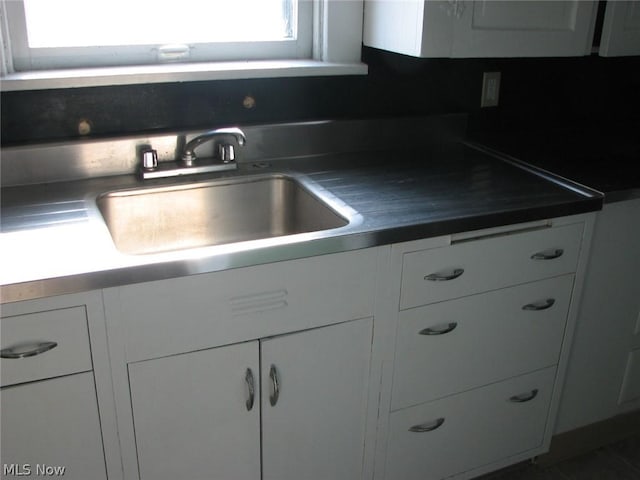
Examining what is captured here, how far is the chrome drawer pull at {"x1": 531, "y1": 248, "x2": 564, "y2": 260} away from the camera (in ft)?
5.50

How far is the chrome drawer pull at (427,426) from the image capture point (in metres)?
1.70

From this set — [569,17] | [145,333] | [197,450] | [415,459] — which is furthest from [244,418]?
[569,17]

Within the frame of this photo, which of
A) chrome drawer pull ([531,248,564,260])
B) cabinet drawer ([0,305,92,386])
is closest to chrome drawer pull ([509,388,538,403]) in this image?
chrome drawer pull ([531,248,564,260])

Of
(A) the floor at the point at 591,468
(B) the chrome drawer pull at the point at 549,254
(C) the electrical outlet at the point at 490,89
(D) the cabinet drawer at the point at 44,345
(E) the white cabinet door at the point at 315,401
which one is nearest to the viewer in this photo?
(D) the cabinet drawer at the point at 44,345

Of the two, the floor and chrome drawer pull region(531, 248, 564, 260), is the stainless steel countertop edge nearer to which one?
chrome drawer pull region(531, 248, 564, 260)

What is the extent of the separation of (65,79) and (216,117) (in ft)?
1.38

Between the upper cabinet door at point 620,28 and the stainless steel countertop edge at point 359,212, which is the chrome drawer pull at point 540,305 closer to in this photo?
the stainless steel countertop edge at point 359,212

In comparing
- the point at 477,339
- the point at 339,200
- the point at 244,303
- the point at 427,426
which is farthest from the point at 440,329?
the point at 244,303

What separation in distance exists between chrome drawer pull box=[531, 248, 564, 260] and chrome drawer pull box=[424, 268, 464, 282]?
0.23 metres

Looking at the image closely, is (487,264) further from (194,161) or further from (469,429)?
(194,161)

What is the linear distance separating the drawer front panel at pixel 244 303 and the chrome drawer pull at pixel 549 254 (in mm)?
474

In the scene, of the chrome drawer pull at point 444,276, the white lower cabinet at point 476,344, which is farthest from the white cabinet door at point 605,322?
the chrome drawer pull at point 444,276

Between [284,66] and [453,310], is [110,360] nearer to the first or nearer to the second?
[453,310]

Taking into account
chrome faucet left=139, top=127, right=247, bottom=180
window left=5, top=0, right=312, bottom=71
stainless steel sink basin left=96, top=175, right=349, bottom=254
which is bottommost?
stainless steel sink basin left=96, top=175, right=349, bottom=254
